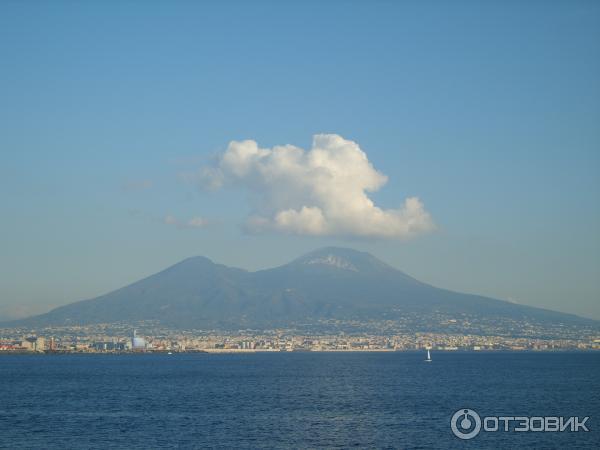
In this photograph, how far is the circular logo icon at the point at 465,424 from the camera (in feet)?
208

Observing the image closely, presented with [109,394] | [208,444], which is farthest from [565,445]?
[109,394]

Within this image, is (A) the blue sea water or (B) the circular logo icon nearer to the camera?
(A) the blue sea water

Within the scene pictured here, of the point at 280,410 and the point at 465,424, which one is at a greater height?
the point at 280,410

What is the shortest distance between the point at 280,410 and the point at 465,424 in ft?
60.4

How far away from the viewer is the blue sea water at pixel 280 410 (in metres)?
60.1

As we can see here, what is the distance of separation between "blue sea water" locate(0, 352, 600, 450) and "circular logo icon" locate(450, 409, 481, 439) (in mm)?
771

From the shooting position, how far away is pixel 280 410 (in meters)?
78.8

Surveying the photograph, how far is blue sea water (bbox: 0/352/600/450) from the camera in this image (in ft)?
197

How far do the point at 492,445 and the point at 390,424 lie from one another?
471 inches

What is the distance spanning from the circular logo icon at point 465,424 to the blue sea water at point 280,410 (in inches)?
30.4

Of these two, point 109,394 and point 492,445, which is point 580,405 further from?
point 109,394

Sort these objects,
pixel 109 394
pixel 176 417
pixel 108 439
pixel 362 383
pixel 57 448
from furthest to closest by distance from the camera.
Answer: pixel 362 383
pixel 109 394
pixel 176 417
pixel 108 439
pixel 57 448

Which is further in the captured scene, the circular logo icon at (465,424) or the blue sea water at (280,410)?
the circular logo icon at (465,424)

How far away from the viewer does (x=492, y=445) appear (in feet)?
192
